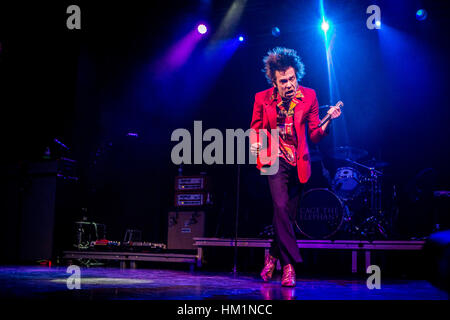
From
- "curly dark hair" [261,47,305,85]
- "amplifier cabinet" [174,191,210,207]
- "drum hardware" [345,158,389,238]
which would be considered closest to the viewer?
"curly dark hair" [261,47,305,85]

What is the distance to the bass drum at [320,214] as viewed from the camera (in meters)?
6.50

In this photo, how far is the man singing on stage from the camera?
3.76 metres

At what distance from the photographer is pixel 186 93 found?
8430 mm

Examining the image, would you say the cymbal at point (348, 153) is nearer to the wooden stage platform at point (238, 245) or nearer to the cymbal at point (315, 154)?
the cymbal at point (315, 154)

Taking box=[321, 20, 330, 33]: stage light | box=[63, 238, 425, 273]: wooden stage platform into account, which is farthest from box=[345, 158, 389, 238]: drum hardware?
box=[321, 20, 330, 33]: stage light

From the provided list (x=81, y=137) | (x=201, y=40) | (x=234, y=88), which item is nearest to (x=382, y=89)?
(x=234, y=88)

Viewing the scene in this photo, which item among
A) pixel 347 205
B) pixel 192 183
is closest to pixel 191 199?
pixel 192 183

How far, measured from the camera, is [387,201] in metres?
7.81

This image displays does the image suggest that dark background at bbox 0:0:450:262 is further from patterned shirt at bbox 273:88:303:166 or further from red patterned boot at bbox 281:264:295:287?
red patterned boot at bbox 281:264:295:287

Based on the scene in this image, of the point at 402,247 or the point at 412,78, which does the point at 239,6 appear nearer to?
the point at 412,78

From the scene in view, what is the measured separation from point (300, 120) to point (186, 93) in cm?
479

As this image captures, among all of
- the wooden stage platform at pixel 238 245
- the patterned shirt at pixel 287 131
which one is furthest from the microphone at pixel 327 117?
the wooden stage platform at pixel 238 245

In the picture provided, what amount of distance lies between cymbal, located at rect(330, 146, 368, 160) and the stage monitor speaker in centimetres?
236

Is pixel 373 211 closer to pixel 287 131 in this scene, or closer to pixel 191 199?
pixel 191 199
